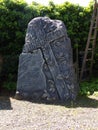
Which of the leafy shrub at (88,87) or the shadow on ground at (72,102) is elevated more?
the shadow on ground at (72,102)

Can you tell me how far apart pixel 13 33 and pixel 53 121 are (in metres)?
4.75

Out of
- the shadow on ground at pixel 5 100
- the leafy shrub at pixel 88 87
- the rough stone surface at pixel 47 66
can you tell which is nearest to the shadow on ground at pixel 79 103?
the rough stone surface at pixel 47 66

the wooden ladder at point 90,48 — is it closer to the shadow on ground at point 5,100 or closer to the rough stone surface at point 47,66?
the rough stone surface at point 47,66

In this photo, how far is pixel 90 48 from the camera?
12031 mm

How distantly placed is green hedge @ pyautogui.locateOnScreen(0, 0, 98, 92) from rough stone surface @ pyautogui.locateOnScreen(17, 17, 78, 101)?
190 centimetres

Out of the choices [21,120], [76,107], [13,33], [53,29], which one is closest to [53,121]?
[21,120]

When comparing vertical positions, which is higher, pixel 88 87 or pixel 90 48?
pixel 90 48

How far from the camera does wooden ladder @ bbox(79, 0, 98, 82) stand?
1163 cm

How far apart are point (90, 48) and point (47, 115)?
4633 millimetres

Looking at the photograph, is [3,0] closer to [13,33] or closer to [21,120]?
[13,33]

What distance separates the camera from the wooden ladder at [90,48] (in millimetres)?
11633

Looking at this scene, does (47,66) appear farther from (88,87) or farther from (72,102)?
(88,87)

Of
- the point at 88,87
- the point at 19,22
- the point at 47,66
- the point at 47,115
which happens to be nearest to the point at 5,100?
the point at 47,66

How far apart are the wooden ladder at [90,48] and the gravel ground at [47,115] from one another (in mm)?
2570
